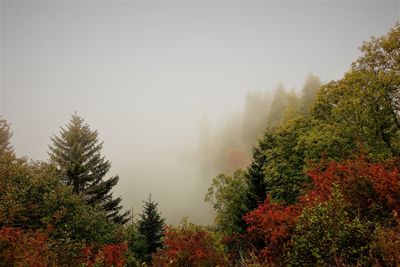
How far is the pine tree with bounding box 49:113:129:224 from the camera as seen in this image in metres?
23.8

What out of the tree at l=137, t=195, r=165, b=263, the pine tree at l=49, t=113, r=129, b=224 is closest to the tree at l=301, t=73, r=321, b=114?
the tree at l=137, t=195, r=165, b=263

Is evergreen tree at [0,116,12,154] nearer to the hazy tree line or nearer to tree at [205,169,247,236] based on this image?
tree at [205,169,247,236]

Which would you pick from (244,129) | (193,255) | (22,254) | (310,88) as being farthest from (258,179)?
(244,129)

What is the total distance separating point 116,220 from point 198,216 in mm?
43288

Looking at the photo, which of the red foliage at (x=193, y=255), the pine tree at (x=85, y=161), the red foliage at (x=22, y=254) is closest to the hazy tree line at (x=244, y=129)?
the pine tree at (x=85, y=161)

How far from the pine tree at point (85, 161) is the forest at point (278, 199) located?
0.10 m

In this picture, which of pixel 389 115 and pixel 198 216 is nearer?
pixel 389 115

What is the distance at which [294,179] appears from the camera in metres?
22.0

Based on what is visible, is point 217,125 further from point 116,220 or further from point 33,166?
point 33,166

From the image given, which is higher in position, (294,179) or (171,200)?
(171,200)

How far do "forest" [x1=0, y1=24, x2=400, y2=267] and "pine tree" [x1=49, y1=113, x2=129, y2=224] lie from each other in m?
0.10

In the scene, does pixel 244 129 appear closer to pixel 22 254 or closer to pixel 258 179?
pixel 258 179

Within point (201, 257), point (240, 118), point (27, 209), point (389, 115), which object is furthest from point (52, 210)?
point (240, 118)

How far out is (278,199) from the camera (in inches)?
889
